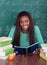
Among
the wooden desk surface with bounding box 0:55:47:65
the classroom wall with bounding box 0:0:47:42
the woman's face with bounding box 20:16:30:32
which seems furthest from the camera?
the classroom wall with bounding box 0:0:47:42

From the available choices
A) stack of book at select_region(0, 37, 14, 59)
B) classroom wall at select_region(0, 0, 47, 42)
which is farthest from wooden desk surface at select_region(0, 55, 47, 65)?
classroom wall at select_region(0, 0, 47, 42)

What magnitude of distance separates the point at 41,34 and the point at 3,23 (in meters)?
0.59

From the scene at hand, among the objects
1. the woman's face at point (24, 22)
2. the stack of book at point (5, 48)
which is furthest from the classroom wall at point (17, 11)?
the stack of book at point (5, 48)

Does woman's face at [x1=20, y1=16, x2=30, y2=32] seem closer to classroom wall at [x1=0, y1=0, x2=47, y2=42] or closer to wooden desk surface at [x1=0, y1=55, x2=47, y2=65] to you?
classroom wall at [x1=0, y1=0, x2=47, y2=42]

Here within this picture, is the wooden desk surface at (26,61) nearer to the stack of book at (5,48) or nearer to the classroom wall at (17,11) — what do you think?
the stack of book at (5,48)

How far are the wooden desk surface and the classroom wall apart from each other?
3.23 feet

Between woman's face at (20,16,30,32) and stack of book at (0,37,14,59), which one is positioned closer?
stack of book at (0,37,14,59)

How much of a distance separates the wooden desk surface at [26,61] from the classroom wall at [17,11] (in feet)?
3.23

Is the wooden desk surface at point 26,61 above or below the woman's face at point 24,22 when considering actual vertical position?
below

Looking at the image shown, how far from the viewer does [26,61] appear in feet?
6.01

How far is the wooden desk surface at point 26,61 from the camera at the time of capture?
1.77m

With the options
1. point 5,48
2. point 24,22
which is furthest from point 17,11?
point 5,48

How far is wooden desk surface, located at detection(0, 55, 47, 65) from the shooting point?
1.77m

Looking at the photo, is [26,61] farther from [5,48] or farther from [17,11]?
[17,11]
